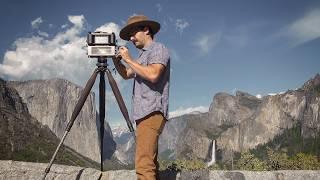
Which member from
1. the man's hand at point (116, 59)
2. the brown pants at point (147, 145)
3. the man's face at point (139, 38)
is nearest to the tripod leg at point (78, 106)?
the man's hand at point (116, 59)

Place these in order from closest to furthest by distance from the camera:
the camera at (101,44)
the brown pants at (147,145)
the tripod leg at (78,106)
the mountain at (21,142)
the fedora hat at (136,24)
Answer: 1. the brown pants at (147,145)
2. the fedora hat at (136,24)
3. the tripod leg at (78,106)
4. the camera at (101,44)
5. the mountain at (21,142)

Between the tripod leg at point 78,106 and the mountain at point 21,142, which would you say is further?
the mountain at point 21,142

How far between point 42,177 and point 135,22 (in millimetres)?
2222

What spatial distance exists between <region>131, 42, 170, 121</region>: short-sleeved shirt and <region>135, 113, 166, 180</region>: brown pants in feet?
0.29

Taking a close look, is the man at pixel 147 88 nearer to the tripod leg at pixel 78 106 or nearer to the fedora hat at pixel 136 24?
the fedora hat at pixel 136 24

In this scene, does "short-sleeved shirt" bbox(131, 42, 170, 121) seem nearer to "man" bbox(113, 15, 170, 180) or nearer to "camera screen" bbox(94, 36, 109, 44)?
"man" bbox(113, 15, 170, 180)

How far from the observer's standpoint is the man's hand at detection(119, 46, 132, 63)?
178 inches

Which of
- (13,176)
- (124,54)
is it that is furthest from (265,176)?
(13,176)

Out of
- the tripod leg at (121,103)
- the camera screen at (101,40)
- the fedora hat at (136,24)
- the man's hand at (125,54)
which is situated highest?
the fedora hat at (136,24)

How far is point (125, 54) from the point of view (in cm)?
458

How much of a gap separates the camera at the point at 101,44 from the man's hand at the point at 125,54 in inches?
18.0

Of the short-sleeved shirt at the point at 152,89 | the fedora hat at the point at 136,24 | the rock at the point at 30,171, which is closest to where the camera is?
the short-sleeved shirt at the point at 152,89

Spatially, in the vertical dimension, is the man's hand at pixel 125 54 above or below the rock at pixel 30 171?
above

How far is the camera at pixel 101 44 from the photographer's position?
5.12 metres
